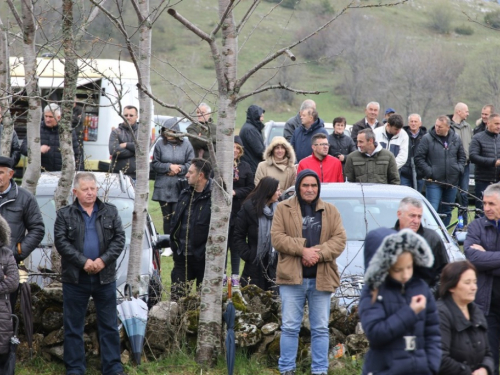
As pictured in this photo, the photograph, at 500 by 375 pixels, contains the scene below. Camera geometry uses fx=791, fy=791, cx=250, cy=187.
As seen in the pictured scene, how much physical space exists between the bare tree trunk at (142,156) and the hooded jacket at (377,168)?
148 inches

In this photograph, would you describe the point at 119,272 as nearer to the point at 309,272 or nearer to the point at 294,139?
the point at 309,272

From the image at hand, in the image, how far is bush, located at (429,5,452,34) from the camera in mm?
69250

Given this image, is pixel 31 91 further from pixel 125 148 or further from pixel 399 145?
pixel 399 145

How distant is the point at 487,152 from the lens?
1212 cm

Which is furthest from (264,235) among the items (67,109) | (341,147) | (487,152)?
(487,152)

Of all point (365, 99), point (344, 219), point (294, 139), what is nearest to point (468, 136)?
point (294, 139)

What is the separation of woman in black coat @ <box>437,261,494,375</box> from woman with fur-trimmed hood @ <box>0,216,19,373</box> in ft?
11.5

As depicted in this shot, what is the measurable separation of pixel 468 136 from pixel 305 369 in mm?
8041

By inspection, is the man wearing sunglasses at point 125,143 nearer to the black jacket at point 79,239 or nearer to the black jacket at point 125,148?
the black jacket at point 125,148

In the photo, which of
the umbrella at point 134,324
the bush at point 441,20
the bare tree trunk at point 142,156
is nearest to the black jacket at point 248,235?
the bare tree trunk at point 142,156

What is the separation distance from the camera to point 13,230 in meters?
7.50

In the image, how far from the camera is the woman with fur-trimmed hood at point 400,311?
475cm

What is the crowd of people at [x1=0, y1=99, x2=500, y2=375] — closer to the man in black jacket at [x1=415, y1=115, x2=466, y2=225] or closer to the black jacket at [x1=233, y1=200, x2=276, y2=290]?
the black jacket at [x1=233, y1=200, x2=276, y2=290]

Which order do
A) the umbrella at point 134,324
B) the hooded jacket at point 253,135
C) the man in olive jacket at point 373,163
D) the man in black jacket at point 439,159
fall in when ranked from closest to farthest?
1. the umbrella at point 134,324
2. the man in olive jacket at point 373,163
3. the hooded jacket at point 253,135
4. the man in black jacket at point 439,159
